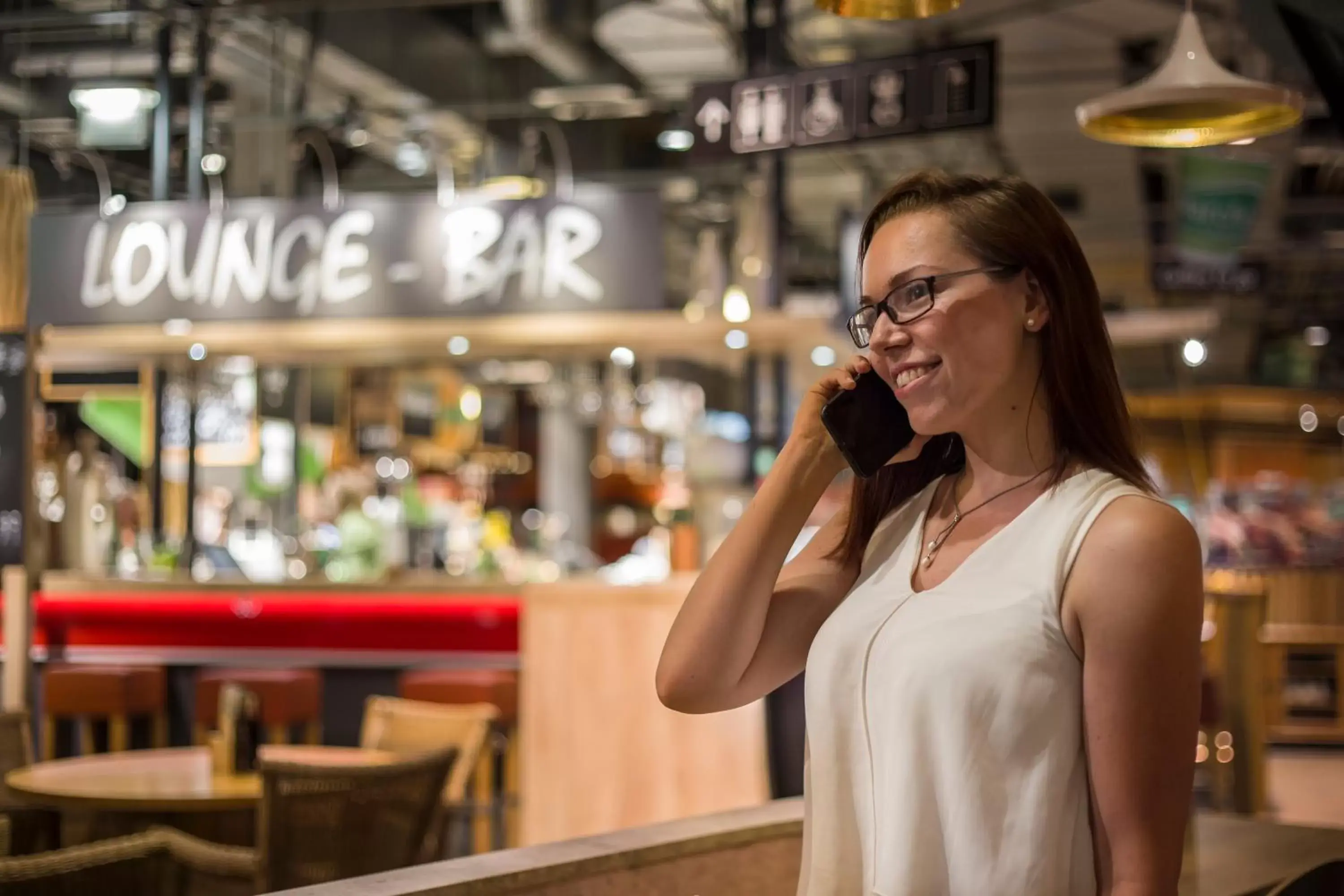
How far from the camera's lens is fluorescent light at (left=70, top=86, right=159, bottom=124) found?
7688 mm

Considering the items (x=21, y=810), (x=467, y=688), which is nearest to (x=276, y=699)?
(x=467, y=688)

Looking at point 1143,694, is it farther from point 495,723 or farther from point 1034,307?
point 495,723

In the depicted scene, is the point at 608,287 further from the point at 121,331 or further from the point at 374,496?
the point at 374,496

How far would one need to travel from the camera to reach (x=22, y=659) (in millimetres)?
6727

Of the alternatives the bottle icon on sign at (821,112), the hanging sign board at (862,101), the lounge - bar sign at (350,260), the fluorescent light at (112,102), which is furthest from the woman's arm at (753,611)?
the fluorescent light at (112,102)

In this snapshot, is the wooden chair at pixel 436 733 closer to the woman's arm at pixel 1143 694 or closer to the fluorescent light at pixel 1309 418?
the woman's arm at pixel 1143 694

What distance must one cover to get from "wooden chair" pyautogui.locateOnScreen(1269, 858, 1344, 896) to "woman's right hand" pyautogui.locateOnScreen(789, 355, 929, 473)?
0.83 meters

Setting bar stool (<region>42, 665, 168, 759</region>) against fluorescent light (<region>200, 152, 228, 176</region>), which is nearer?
bar stool (<region>42, 665, 168, 759</region>)

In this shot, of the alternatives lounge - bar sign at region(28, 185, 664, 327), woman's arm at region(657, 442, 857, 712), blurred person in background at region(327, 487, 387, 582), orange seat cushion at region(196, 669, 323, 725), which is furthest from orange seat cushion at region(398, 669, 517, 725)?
woman's arm at region(657, 442, 857, 712)

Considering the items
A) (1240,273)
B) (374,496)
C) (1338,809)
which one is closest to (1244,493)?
(1240,273)

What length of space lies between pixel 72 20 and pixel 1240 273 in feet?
26.2

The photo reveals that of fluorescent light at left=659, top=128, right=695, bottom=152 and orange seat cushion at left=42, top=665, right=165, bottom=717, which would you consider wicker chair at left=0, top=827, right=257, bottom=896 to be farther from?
fluorescent light at left=659, top=128, right=695, bottom=152

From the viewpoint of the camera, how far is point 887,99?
5.32m

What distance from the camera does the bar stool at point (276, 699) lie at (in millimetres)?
7328
